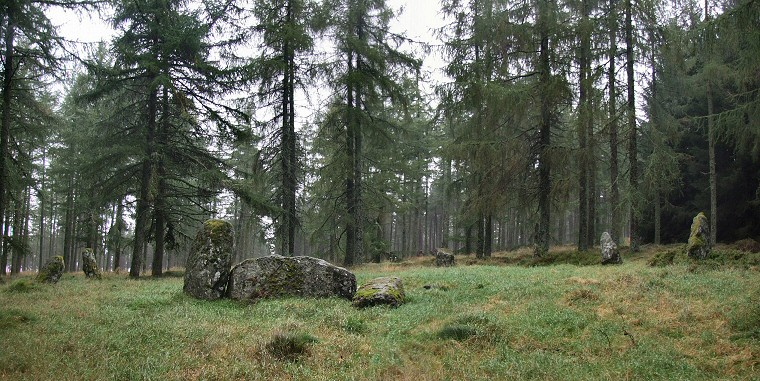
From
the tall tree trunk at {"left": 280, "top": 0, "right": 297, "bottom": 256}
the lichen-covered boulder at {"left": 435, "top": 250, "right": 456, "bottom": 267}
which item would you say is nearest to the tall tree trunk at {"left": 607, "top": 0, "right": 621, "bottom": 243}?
the lichen-covered boulder at {"left": 435, "top": 250, "right": 456, "bottom": 267}

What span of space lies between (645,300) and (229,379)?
27.5 ft

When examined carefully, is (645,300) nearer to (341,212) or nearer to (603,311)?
(603,311)

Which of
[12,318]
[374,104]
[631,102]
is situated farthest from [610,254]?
[12,318]

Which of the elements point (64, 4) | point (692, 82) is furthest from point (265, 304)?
point (692, 82)

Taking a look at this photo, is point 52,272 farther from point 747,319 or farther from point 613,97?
point 613,97

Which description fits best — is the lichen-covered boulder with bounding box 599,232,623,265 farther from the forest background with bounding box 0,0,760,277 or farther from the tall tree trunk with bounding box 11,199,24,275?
the tall tree trunk with bounding box 11,199,24,275

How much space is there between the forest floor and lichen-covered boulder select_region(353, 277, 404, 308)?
37 cm

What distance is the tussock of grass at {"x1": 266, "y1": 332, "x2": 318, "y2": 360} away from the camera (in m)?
6.44

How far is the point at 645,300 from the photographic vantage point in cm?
909

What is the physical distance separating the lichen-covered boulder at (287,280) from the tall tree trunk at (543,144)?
11209 millimetres

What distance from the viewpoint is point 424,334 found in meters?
7.71

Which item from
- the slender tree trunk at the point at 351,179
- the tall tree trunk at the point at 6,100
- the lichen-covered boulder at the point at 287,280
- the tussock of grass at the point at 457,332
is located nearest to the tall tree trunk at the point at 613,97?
the slender tree trunk at the point at 351,179

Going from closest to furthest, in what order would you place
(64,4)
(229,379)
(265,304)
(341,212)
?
(229,379) < (64,4) < (265,304) < (341,212)

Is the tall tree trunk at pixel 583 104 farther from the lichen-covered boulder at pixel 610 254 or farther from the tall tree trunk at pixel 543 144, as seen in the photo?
the lichen-covered boulder at pixel 610 254
